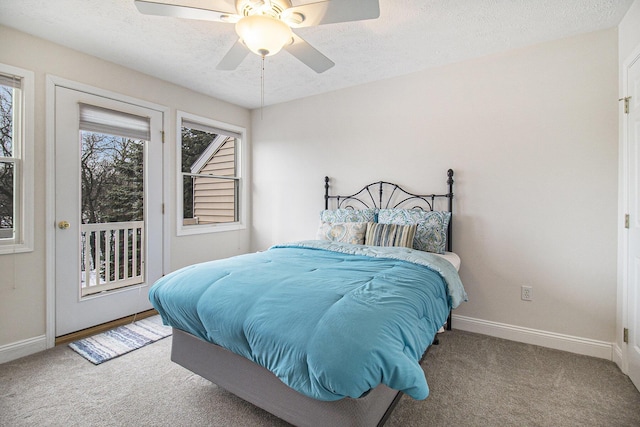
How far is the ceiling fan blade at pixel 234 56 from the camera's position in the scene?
6.59ft

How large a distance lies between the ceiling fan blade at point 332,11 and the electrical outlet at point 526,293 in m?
2.41

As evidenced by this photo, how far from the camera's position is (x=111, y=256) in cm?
306

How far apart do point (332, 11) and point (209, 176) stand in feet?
9.05

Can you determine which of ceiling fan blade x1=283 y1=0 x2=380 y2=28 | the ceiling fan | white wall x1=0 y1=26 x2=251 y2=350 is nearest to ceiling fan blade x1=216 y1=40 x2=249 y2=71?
the ceiling fan

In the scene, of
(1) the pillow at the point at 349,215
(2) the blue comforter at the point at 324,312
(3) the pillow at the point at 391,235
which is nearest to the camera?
(2) the blue comforter at the point at 324,312

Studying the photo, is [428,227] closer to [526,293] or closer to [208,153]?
[526,293]

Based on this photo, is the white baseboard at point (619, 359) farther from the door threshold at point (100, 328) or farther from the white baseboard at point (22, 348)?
the white baseboard at point (22, 348)

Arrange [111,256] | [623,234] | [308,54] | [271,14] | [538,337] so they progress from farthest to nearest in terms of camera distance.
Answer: [111,256] → [538,337] → [623,234] → [308,54] → [271,14]

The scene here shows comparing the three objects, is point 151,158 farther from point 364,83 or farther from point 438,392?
point 438,392

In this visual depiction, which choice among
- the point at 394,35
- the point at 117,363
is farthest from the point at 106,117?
the point at 394,35

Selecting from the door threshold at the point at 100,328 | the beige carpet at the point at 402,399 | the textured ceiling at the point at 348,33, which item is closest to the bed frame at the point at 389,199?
the beige carpet at the point at 402,399

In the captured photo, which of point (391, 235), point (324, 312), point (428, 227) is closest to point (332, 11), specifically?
point (324, 312)

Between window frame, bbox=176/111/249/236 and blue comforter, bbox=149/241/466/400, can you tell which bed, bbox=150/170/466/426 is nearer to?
blue comforter, bbox=149/241/466/400

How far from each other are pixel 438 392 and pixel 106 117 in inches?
136
